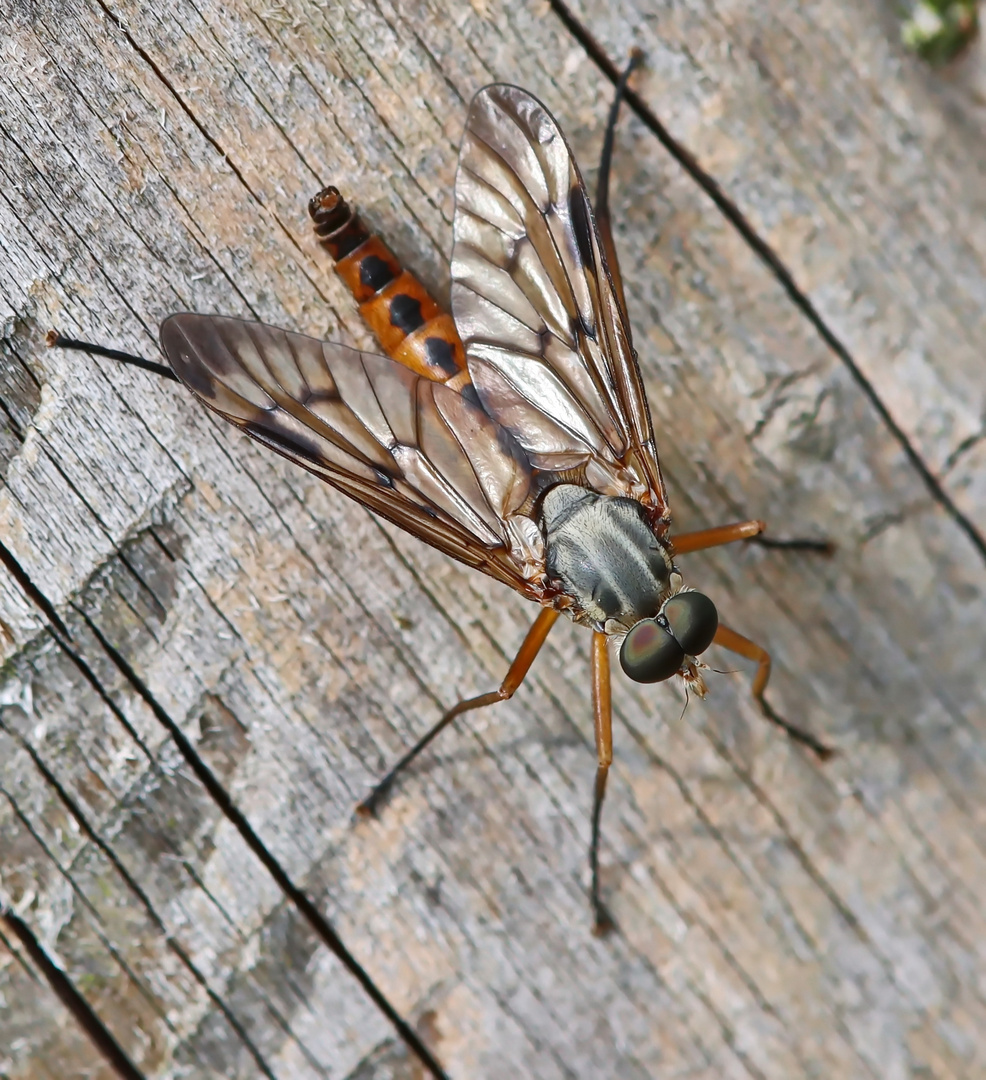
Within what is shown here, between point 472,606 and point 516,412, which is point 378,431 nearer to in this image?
point 516,412

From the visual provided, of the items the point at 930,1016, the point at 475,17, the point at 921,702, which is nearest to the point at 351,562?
the point at 475,17

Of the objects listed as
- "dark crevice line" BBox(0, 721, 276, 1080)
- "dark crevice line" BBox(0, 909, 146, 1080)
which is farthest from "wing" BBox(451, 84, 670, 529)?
"dark crevice line" BBox(0, 909, 146, 1080)

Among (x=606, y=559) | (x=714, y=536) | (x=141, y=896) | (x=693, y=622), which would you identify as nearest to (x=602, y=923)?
(x=693, y=622)

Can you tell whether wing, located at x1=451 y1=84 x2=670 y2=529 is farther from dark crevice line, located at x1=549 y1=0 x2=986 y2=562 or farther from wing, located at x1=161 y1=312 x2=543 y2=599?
dark crevice line, located at x1=549 y1=0 x2=986 y2=562

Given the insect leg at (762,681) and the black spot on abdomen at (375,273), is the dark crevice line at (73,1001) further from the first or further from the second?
the insect leg at (762,681)

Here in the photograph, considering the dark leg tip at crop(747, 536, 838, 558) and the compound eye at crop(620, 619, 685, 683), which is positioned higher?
the dark leg tip at crop(747, 536, 838, 558)
